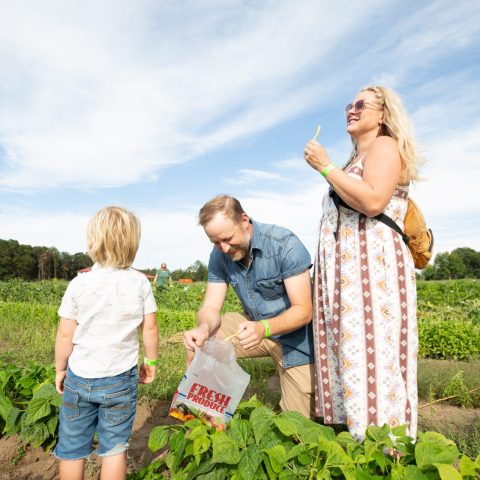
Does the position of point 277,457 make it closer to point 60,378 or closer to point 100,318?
point 100,318

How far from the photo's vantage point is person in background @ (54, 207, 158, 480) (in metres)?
2.25

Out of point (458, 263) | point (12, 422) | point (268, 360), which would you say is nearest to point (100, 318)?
point (12, 422)

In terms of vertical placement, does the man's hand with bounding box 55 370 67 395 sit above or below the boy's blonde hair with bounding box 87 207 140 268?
below

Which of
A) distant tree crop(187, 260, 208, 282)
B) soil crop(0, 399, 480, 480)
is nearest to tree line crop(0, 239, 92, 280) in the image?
distant tree crop(187, 260, 208, 282)

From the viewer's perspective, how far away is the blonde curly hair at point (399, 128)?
222cm

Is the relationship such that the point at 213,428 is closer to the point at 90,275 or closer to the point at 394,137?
the point at 90,275

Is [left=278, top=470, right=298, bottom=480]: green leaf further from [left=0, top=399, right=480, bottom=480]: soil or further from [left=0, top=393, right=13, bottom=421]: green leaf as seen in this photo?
[left=0, top=393, right=13, bottom=421]: green leaf

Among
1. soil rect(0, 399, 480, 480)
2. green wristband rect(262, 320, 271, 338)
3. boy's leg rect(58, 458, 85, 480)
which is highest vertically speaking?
green wristband rect(262, 320, 271, 338)

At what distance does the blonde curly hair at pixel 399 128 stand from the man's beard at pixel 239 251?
91cm

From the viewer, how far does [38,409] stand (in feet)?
9.11

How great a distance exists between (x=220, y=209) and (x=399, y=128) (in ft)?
3.18

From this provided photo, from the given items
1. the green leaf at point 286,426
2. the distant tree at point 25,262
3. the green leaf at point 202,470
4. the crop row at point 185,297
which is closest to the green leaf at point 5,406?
the green leaf at point 202,470

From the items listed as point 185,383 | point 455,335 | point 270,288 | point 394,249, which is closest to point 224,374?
point 185,383

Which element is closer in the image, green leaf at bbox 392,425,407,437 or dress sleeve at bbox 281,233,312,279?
green leaf at bbox 392,425,407,437
